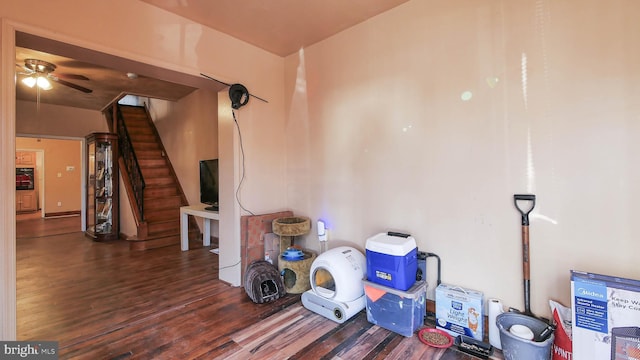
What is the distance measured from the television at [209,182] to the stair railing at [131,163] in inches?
55.8

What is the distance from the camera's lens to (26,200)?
922 centimetres

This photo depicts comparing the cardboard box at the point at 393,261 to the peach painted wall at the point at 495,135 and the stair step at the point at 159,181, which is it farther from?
the stair step at the point at 159,181

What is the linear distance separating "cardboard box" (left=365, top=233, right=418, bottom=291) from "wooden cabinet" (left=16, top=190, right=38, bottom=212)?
12300 mm

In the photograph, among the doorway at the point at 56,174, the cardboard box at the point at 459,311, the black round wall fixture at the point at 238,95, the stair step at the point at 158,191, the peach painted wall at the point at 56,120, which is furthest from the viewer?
the doorway at the point at 56,174

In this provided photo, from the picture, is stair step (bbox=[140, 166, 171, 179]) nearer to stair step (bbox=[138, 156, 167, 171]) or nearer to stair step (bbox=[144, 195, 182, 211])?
stair step (bbox=[138, 156, 167, 171])

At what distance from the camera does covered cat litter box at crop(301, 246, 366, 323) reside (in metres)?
2.36

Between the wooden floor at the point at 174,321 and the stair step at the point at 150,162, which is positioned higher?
the stair step at the point at 150,162

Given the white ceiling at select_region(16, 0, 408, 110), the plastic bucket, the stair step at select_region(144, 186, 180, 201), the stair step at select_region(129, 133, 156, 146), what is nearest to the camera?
the plastic bucket

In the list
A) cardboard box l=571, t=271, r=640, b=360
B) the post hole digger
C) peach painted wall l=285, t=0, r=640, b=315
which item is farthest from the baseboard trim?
cardboard box l=571, t=271, r=640, b=360

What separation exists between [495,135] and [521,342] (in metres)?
1.38

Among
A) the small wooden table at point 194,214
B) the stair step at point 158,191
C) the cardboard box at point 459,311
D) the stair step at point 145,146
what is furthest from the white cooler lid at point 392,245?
the stair step at point 145,146

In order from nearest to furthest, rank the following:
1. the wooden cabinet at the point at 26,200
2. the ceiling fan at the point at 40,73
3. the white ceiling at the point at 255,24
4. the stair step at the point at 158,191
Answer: the white ceiling at the point at 255,24 → the ceiling fan at the point at 40,73 → the stair step at the point at 158,191 → the wooden cabinet at the point at 26,200

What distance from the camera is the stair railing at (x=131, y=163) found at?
532cm

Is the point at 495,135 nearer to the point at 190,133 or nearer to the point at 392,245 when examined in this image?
the point at 392,245
